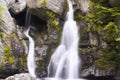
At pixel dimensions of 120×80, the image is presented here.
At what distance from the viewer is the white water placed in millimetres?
12914

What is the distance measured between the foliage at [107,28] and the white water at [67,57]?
41.1 inches

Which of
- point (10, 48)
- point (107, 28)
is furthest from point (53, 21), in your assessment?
point (107, 28)

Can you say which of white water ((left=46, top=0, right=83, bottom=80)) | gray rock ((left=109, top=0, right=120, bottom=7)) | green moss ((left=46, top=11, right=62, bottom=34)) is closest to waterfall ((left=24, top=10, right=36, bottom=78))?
white water ((left=46, top=0, right=83, bottom=80))

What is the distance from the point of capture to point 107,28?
39.9ft

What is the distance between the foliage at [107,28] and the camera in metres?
12.1

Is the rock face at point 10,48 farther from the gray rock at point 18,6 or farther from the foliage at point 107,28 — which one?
the foliage at point 107,28

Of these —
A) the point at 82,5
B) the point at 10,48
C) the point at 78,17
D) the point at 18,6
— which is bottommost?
the point at 10,48

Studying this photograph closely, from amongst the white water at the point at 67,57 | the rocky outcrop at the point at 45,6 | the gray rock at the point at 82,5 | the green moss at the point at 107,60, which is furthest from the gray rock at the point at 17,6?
the green moss at the point at 107,60

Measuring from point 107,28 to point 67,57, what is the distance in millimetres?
2414

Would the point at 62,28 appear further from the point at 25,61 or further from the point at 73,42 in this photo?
the point at 25,61

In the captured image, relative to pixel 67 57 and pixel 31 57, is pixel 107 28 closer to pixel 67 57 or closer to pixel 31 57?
pixel 67 57

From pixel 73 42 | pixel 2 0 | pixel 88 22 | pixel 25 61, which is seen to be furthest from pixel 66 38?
pixel 2 0

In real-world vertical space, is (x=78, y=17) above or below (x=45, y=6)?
below

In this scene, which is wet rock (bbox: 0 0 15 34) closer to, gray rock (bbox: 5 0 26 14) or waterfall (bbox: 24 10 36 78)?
gray rock (bbox: 5 0 26 14)
